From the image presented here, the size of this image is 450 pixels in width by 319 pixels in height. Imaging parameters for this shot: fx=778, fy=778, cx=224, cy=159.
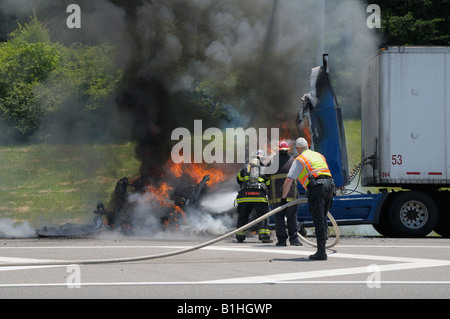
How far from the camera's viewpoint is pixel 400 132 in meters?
15.9

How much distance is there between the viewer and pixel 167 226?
53.3 feet

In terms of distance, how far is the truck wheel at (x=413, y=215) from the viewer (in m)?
15.9

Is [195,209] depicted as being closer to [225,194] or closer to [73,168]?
[225,194]

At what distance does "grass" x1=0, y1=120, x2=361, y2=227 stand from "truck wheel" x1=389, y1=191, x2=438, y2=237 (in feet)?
7.20

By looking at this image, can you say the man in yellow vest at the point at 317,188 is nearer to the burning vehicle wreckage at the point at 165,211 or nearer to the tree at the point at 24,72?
the burning vehicle wreckage at the point at 165,211

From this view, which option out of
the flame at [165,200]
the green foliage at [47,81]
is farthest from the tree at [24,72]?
the flame at [165,200]

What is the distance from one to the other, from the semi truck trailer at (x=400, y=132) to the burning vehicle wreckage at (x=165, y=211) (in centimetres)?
188

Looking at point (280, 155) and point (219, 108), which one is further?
point (219, 108)

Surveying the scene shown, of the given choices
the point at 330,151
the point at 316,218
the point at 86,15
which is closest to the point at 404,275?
the point at 316,218

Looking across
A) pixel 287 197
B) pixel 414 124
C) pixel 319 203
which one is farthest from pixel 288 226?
pixel 414 124

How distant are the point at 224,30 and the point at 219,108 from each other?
5.88ft

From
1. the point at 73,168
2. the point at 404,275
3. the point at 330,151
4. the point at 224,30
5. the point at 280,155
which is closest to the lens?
the point at 404,275

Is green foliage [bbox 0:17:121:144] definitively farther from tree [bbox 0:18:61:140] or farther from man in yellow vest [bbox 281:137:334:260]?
man in yellow vest [bbox 281:137:334:260]

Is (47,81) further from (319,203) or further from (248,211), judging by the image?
(319,203)
